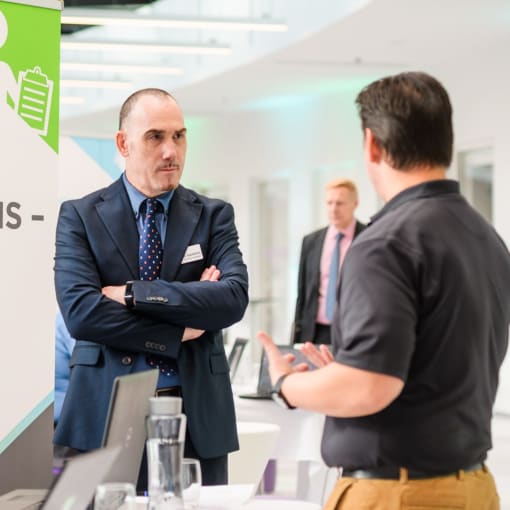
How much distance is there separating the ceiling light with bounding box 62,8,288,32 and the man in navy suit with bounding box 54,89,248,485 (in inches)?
275

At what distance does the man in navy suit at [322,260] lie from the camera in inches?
339

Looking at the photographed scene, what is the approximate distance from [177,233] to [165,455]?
1092 millimetres

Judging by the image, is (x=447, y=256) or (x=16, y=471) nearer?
(x=447, y=256)

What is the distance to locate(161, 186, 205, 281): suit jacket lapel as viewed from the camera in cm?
336

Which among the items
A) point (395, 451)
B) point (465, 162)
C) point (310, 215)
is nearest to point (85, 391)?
point (395, 451)

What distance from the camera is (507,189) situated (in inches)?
478

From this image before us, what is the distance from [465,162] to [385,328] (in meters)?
11.3

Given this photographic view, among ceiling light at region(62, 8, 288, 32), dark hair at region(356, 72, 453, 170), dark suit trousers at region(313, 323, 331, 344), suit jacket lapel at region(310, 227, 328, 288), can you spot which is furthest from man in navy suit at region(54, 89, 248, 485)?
ceiling light at region(62, 8, 288, 32)

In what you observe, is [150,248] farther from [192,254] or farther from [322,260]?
[322,260]

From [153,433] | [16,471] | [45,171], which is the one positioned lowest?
[16,471]

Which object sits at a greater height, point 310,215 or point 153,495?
point 310,215

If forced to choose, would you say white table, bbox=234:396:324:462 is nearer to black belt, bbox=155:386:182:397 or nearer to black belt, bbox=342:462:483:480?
black belt, bbox=155:386:182:397

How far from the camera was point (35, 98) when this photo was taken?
9.77 ft

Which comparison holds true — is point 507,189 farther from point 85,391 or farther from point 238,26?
point 85,391
